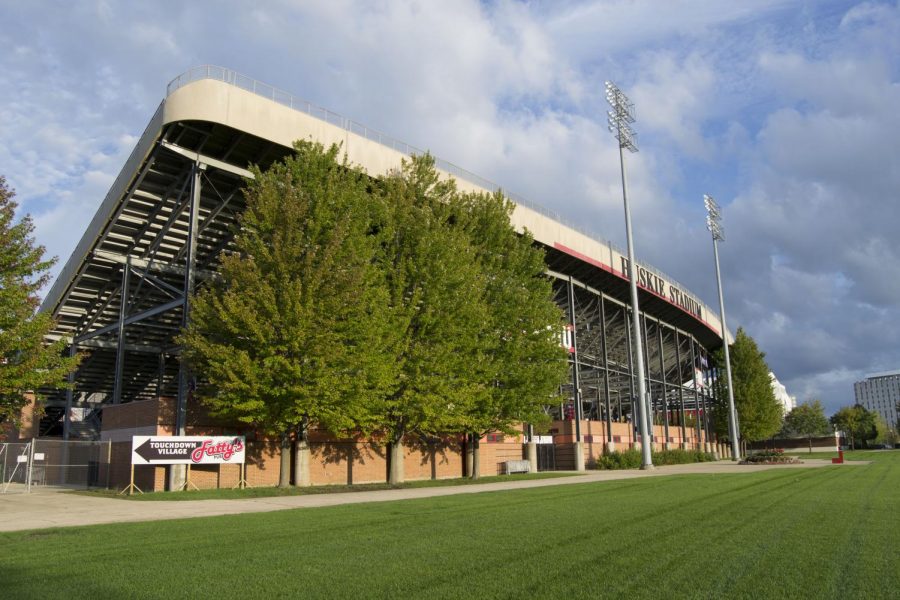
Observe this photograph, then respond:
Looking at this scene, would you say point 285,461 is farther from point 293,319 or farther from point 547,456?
point 547,456

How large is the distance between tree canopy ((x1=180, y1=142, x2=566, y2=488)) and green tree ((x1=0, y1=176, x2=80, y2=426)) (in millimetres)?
4239

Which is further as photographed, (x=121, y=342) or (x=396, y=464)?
(x=121, y=342)

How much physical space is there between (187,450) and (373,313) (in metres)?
8.21

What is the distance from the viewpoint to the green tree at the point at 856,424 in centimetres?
13338

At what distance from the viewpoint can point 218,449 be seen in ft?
82.2

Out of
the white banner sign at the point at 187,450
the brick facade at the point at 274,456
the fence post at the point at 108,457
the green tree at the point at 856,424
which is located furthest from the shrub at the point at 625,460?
the green tree at the point at 856,424

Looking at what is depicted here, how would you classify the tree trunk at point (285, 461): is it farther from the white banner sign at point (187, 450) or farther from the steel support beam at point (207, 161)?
the steel support beam at point (207, 161)

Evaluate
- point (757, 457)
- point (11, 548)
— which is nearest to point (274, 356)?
point (11, 548)

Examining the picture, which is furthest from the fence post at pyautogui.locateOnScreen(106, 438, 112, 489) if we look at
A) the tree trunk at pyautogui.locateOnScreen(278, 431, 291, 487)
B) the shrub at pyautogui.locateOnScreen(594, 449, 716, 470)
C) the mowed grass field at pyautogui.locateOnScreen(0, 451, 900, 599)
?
the shrub at pyautogui.locateOnScreen(594, 449, 716, 470)

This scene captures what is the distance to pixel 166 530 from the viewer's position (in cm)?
1241

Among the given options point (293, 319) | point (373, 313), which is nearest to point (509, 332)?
point (373, 313)

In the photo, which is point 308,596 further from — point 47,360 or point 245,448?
point 245,448

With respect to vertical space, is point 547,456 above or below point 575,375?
below

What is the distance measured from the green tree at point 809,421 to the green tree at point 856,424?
16.5 ft
